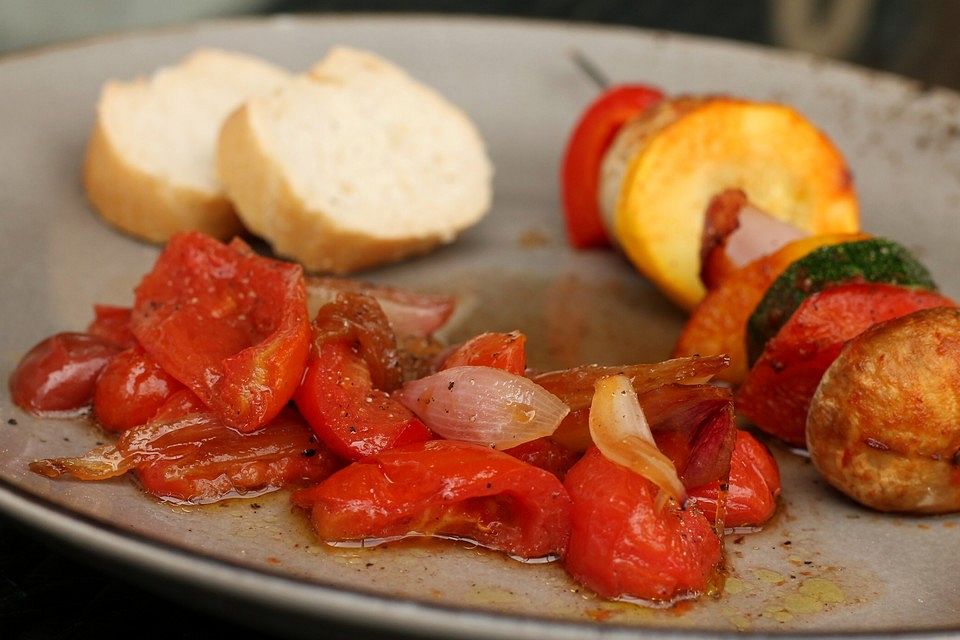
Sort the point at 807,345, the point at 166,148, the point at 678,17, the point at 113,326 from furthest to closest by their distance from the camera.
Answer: the point at 678,17, the point at 166,148, the point at 113,326, the point at 807,345

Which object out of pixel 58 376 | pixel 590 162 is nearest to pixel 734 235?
pixel 590 162

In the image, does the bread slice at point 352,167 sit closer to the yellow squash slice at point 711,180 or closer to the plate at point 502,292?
the plate at point 502,292

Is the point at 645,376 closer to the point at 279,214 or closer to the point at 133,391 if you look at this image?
the point at 133,391

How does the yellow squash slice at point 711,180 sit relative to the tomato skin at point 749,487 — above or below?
above

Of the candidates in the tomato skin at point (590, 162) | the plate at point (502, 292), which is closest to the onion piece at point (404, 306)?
the plate at point (502, 292)

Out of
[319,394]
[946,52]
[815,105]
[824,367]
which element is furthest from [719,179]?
[946,52]

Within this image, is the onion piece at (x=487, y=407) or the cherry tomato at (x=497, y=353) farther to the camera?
the cherry tomato at (x=497, y=353)

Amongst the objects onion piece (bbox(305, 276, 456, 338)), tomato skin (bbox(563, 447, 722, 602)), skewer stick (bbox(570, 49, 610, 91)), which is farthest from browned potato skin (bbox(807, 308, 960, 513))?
A: skewer stick (bbox(570, 49, 610, 91))
